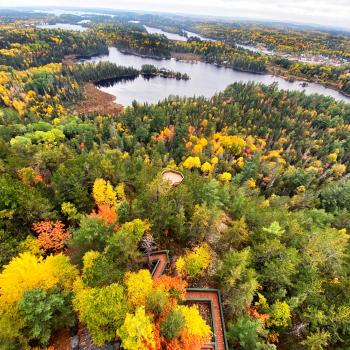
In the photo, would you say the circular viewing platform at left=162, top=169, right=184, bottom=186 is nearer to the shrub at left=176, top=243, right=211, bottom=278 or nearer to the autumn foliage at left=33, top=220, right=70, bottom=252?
the shrub at left=176, top=243, right=211, bottom=278

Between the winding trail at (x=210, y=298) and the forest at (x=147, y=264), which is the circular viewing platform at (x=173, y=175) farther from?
the winding trail at (x=210, y=298)

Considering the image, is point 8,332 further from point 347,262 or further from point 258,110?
point 258,110

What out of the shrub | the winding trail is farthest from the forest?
the winding trail

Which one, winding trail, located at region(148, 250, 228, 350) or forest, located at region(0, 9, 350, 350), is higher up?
forest, located at region(0, 9, 350, 350)

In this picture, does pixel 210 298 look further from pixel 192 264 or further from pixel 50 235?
pixel 50 235

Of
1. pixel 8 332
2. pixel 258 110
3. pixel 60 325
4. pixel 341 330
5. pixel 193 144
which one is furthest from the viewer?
pixel 258 110

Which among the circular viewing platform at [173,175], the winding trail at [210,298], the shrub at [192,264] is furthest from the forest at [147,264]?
the circular viewing platform at [173,175]

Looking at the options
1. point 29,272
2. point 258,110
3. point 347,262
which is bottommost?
point 258,110

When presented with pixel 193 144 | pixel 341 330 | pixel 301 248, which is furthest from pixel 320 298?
pixel 193 144
